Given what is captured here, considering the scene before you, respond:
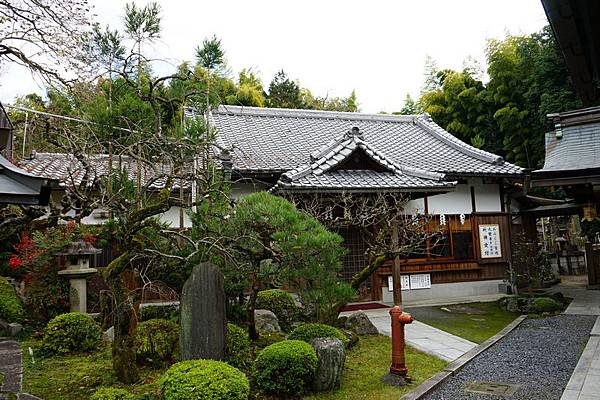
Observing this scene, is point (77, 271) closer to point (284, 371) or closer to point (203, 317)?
point (203, 317)

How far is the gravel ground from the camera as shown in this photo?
6.14m

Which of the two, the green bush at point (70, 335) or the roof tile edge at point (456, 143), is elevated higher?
the roof tile edge at point (456, 143)

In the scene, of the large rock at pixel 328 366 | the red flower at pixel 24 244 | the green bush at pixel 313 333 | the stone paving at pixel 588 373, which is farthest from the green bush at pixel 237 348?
the red flower at pixel 24 244

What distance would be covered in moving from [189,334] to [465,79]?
75.9 feet

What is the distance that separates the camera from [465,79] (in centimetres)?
2480

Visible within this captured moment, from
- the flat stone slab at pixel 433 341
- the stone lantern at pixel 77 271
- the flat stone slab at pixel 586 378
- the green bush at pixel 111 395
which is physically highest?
the stone lantern at pixel 77 271

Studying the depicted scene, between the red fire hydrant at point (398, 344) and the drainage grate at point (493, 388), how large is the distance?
0.93m

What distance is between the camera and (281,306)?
30.9 feet

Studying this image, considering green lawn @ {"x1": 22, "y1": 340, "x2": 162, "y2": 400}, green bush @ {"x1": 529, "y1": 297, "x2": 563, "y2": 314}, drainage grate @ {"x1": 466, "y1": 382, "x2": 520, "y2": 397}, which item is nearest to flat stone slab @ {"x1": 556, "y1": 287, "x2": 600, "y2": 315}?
green bush @ {"x1": 529, "y1": 297, "x2": 563, "y2": 314}

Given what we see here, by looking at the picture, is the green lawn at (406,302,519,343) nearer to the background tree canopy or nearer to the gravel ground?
the gravel ground

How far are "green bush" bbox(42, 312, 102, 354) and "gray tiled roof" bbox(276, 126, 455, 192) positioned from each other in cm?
502

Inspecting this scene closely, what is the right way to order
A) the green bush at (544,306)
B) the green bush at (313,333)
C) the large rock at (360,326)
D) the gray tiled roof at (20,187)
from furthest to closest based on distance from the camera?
1. the green bush at (544,306)
2. the large rock at (360,326)
3. the green bush at (313,333)
4. the gray tiled roof at (20,187)

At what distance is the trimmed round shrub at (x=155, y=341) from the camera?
6.65m

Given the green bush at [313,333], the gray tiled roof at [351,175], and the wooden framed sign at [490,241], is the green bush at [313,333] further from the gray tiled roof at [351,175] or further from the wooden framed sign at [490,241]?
the wooden framed sign at [490,241]
